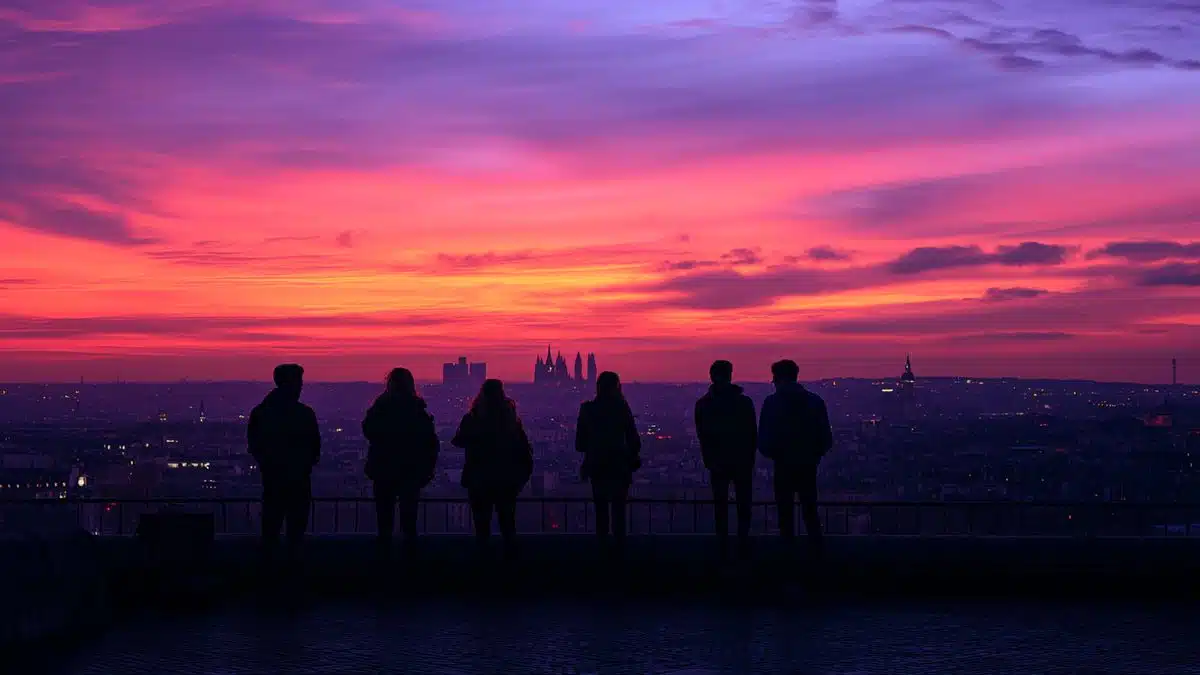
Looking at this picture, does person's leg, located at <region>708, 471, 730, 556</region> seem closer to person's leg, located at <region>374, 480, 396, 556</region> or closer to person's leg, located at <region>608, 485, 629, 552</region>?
person's leg, located at <region>608, 485, 629, 552</region>

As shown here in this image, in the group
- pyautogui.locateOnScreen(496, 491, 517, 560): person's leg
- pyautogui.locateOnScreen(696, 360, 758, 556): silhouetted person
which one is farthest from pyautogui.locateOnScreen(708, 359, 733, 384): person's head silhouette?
pyautogui.locateOnScreen(496, 491, 517, 560): person's leg

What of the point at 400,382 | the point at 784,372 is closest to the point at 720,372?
the point at 784,372

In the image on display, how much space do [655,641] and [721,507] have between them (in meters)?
3.22

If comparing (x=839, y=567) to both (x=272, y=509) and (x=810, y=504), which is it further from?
(x=272, y=509)

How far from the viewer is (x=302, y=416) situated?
42.2ft

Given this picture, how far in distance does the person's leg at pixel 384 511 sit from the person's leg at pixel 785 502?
3.67 m

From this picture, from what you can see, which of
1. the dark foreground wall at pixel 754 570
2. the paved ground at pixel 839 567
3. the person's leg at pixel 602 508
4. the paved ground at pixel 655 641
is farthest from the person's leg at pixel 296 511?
the person's leg at pixel 602 508

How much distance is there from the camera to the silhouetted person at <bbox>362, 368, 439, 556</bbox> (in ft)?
43.7

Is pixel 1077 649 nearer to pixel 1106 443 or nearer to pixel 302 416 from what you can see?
pixel 302 416

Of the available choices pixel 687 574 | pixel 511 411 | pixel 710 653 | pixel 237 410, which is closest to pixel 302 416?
pixel 511 411

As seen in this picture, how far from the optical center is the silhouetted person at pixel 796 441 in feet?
43.8

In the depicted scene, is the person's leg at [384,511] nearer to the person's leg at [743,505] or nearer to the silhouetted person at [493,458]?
the silhouetted person at [493,458]

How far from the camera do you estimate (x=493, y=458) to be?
13367 mm

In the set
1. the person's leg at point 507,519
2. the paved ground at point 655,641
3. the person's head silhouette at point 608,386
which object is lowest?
the paved ground at point 655,641
